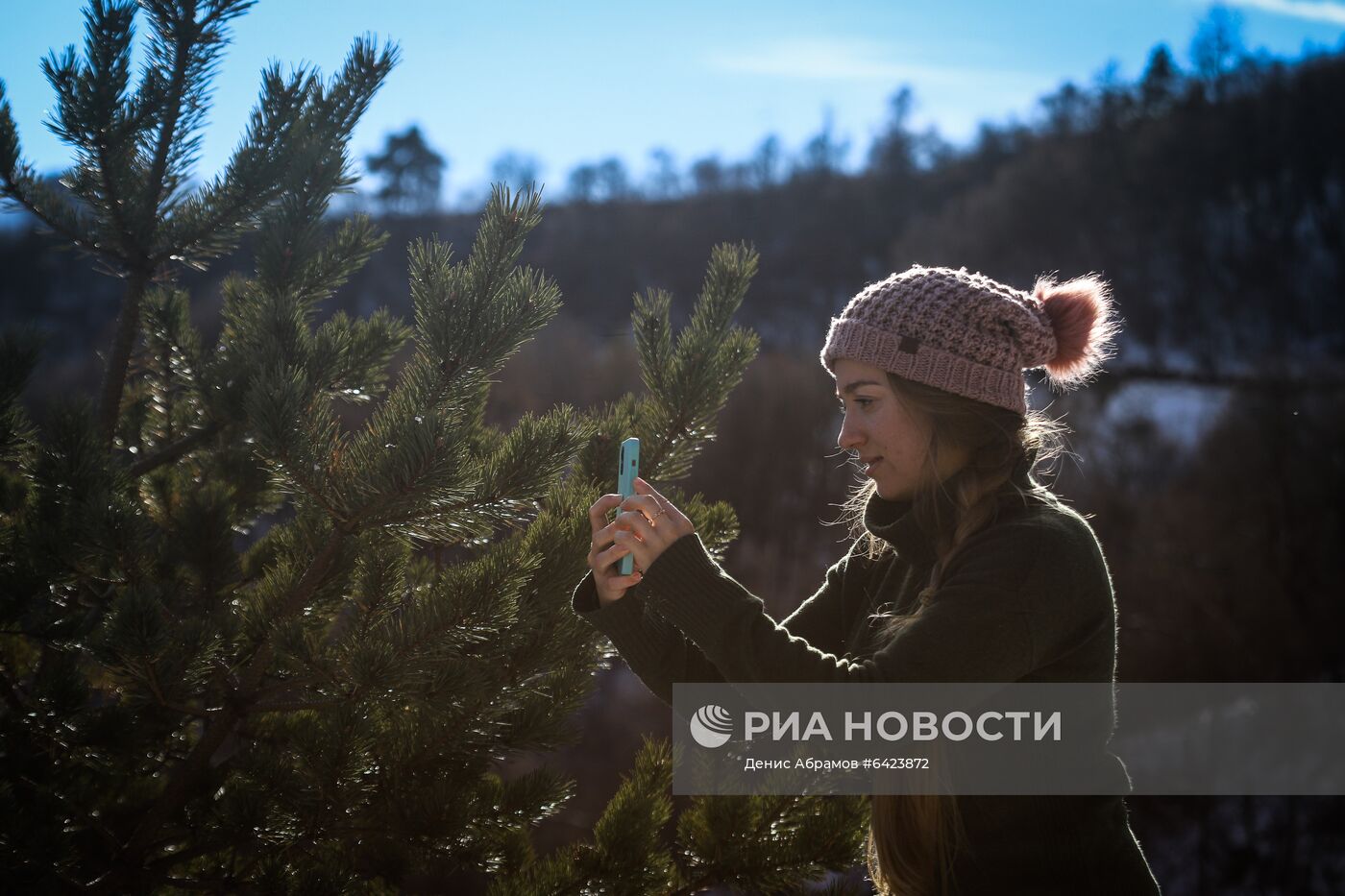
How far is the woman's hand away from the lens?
163 centimetres

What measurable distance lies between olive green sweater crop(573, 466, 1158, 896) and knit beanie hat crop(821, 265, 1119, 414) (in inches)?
7.3

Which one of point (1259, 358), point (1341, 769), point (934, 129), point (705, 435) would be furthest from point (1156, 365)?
point (705, 435)

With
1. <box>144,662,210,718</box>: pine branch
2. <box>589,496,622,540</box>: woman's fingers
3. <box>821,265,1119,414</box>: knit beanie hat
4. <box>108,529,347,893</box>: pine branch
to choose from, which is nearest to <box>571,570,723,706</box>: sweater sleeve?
<box>589,496,622,540</box>: woman's fingers

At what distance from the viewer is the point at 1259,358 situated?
24859 millimetres

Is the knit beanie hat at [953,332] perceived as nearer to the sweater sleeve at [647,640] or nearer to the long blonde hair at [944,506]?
the long blonde hair at [944,506]

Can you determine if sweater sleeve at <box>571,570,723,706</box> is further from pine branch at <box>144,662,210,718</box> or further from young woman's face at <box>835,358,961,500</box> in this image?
pine branch at <box>144,662,210,718</box>

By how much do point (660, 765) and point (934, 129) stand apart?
4401cm

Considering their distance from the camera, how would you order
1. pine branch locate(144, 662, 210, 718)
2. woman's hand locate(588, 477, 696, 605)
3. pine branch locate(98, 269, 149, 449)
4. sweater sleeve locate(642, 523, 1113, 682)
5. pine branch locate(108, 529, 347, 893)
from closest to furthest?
sweater sleeve locate(642, 523, 1113, 682) < woman's hand locate(588, 477, 696, 605) < pine branch locate(144, 662, 210, 718) < pine branch locate(108, 529, 347, 893) < pine branch locate(98, 269, 149, 449)

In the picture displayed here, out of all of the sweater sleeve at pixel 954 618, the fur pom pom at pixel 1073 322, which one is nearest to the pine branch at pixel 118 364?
the sweater sleeve at pixel 954 618

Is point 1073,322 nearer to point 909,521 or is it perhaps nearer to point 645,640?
point 909,521

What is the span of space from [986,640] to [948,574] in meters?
0.16

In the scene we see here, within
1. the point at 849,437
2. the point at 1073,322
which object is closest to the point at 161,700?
the point at 849,437

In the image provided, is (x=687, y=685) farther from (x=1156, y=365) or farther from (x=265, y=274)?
(x=1156, y=365)

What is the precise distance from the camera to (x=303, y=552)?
6.58ft
